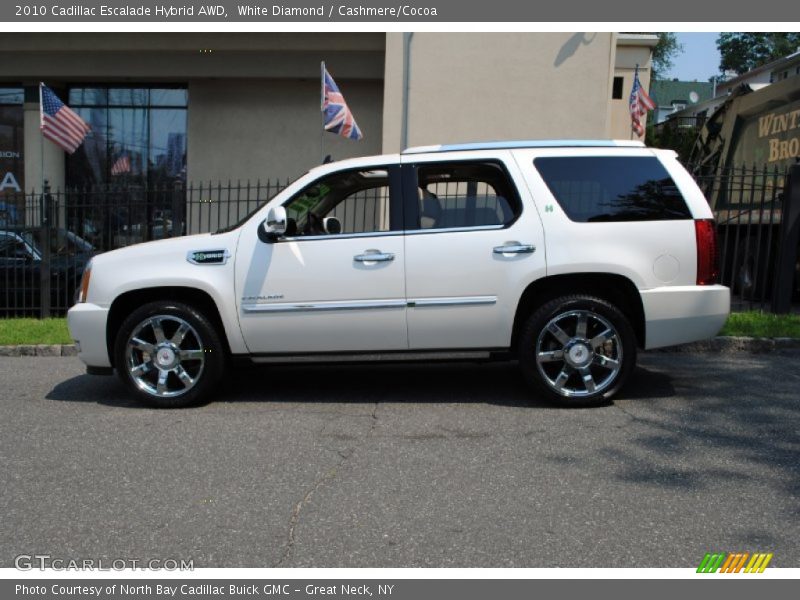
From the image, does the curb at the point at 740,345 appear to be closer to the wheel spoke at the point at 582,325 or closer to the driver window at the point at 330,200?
the wheel spoke at the point at 582,325

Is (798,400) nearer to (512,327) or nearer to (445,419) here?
(512,327)

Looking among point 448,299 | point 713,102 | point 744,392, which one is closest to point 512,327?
point 448,299

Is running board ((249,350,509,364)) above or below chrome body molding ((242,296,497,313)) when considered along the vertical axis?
below

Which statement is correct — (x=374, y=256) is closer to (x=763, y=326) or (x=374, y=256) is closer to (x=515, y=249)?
(x=515, y=249)

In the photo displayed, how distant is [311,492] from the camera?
13.5ft

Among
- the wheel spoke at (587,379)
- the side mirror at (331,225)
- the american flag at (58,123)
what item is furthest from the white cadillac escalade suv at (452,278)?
the american flag at (58,123)

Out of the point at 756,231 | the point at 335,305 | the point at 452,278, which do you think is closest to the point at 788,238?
the point at 756,231

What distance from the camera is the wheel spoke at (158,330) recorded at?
5855mm

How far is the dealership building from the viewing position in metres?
12.3

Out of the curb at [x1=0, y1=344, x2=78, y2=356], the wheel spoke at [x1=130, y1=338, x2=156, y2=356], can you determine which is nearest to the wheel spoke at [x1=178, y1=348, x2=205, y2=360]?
the wheel spoke at [x1=130, y1=338, x2=156, y2=356]

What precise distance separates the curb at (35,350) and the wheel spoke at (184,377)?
11.2 ft

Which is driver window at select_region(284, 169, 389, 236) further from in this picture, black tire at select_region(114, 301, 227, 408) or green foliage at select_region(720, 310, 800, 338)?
green foliage at select_region(720, 310, 800, 338)

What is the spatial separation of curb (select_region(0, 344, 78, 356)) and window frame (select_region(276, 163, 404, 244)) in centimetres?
423

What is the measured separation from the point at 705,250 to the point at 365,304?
262cm
